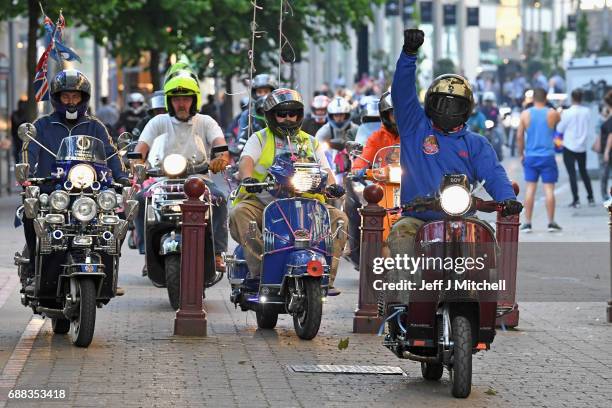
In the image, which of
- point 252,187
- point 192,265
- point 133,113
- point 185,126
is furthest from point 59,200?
point 133,113

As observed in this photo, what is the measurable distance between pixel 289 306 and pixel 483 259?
2585mm

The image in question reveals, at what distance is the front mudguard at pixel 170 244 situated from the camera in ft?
41.1

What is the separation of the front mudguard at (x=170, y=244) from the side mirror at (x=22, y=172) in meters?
2.34

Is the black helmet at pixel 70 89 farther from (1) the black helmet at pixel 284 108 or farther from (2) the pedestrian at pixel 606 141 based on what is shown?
(2) the pedestrian at pixel 606 141

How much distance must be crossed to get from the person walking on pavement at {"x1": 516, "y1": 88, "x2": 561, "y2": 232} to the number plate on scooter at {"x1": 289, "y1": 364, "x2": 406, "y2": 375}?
11.4 metres

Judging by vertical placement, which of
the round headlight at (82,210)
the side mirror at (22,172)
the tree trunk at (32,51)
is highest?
the tree trunk at (32,51)

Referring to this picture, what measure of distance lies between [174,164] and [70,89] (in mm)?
1758

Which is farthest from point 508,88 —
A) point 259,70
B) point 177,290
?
point 177,290

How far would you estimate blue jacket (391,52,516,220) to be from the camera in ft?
29.5

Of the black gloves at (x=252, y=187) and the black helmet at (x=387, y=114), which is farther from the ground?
the black helmet at (x=387, y=114)

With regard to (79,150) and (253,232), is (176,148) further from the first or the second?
(79,150)

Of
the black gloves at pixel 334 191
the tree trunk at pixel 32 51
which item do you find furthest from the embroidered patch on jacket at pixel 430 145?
the tree trunk at pixel 32 51

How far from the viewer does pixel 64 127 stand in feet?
35.8

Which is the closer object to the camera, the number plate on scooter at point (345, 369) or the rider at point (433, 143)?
the rider at point (433, 143)
